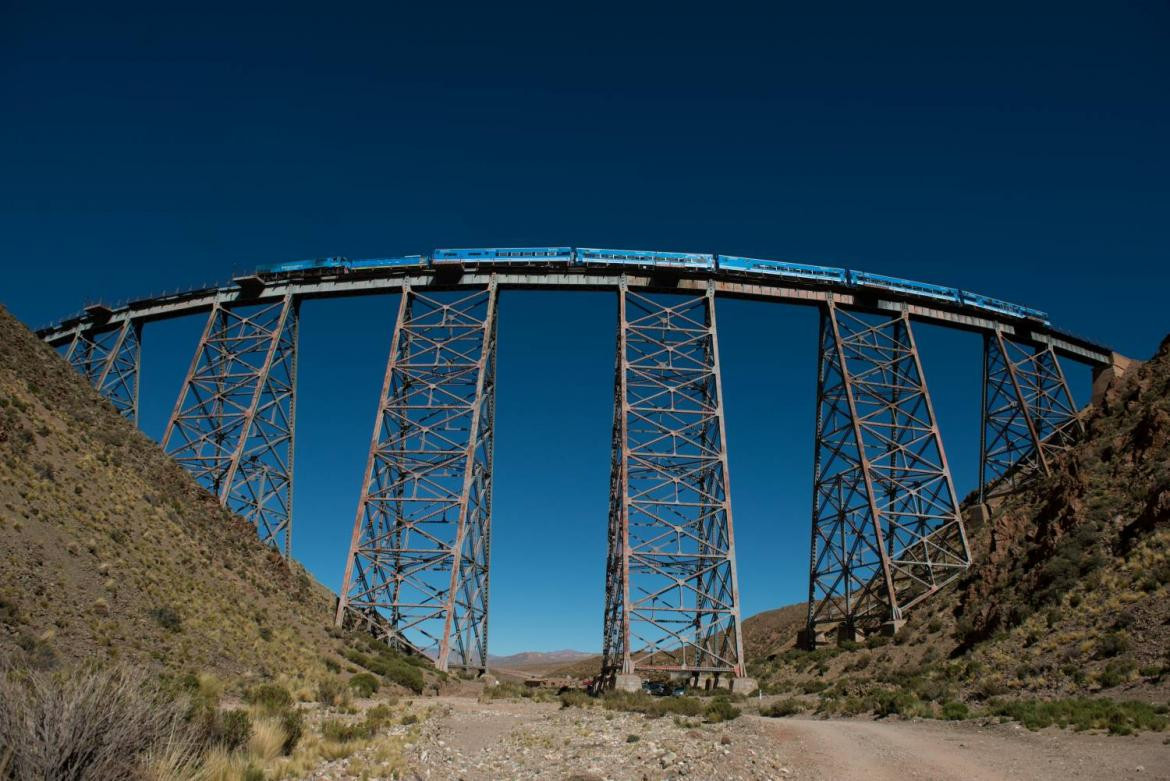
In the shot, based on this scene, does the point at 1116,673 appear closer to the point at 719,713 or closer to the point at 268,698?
the point at 719,713

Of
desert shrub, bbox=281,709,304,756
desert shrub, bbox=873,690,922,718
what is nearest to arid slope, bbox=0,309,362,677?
desert shrub, bbox=281,709,304,756

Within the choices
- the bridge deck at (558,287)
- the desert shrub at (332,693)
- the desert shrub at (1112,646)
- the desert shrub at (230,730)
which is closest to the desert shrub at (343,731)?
the desert shrub at (230,730)

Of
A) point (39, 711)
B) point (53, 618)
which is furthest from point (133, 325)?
point (39, 711)

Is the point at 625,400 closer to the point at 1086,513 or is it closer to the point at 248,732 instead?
the point at 1086,513

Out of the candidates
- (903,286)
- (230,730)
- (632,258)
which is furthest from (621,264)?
(230,730)

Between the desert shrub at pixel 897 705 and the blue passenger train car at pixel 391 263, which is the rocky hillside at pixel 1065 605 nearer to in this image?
the desert shrub at pixel 897 705

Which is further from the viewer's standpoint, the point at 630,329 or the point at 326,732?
the point at 630,329
